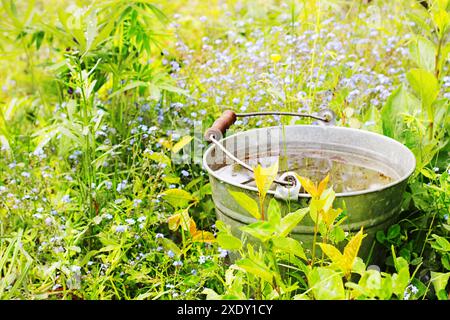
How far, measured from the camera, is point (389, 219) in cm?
190

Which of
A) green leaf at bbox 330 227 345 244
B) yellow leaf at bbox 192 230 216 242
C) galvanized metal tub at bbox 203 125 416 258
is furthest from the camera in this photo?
yellow leaf at bbox 192 230 216 242

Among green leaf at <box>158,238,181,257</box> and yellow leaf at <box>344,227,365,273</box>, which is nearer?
yellow leaf at <box>344,227,365,273</box>

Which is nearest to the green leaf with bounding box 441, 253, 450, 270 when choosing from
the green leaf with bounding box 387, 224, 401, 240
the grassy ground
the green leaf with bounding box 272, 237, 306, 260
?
the grassy ground

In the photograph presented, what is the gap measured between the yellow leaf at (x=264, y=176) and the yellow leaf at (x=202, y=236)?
56 cm

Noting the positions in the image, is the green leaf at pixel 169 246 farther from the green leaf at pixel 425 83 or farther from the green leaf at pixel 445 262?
the green leaf at pixel 425 83

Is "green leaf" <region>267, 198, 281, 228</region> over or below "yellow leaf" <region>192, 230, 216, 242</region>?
over

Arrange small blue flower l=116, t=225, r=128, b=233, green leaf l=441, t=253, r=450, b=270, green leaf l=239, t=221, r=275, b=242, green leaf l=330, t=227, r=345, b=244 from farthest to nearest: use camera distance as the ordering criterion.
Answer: small blue flower l=116, t=225, r=128, b=233, green leaf l=441, t=253, r=450, b=270, green leaf l=330, t=227, r=345, b=244, green leaf l=239, t=221, r=275, b=242

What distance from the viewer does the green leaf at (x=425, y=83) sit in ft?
6.40

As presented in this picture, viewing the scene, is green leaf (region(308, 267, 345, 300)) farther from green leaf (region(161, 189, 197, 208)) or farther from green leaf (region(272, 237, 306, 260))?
green leaf (region(161, 189, 197, 208))

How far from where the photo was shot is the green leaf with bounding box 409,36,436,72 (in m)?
2.18

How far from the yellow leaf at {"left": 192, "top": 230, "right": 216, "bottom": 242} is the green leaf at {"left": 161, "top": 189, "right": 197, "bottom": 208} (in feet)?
0.43

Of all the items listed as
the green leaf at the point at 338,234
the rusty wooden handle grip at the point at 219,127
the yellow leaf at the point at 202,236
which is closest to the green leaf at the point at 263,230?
the green leaf at the point at 338,234

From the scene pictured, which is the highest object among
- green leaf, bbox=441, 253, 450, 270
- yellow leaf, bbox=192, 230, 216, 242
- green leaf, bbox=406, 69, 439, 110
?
green leaf, bbox=406, 69, 439, 110
